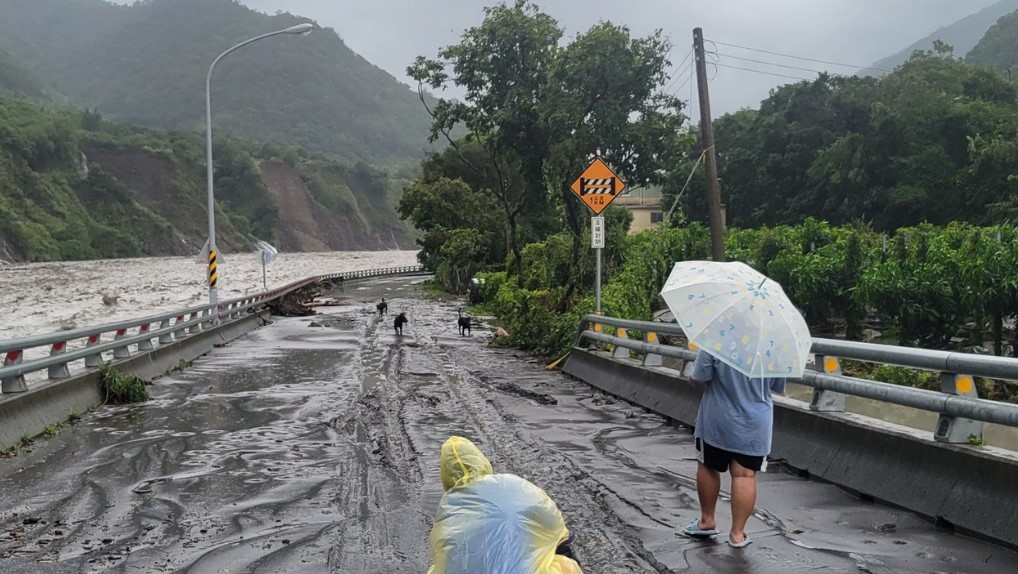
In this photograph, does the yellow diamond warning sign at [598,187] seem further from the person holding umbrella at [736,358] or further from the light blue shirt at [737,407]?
the light blue shirt at [737,407]

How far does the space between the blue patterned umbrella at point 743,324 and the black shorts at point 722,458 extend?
595 millimetres

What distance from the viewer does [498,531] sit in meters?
2.94

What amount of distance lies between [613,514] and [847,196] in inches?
2342

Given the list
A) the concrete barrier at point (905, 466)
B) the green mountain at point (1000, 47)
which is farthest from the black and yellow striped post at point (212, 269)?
the green mountain at point (1000, 47)

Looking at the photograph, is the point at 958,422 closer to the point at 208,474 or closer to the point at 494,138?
the point at 208,474

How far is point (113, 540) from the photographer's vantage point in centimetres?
638

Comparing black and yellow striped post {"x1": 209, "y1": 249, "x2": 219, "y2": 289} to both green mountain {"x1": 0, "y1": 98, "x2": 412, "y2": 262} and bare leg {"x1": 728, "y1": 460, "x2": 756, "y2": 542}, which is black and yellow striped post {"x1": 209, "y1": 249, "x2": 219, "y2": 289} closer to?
bare leg {"x1": 728, "y1": 460, "x2": 756, "y2": 542}

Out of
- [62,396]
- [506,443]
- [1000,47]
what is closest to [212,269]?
[62,396]

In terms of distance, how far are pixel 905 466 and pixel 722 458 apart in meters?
1.82

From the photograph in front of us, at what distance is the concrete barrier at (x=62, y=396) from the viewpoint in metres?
10.1

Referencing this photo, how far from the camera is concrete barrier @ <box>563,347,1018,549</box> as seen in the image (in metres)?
5.82

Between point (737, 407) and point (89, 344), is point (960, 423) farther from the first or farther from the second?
point (89, 344)

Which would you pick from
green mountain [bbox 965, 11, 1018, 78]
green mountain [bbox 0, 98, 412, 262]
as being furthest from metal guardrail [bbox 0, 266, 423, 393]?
green mountain [bbox 965, 11, 1018, 78]

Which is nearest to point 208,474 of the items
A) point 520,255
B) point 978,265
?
point 978,265
